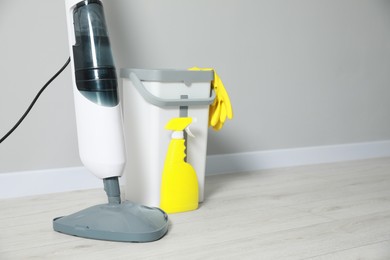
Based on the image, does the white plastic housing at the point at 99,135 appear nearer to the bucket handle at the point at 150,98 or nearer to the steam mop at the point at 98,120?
the steam mop at the point at 98,120

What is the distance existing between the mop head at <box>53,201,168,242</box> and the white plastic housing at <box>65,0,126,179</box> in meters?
0.09

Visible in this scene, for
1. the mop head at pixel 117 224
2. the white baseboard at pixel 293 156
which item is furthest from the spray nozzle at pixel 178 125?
the white baseboard at pixel 293 156

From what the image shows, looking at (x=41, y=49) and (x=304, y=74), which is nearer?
(x=41, y=49)

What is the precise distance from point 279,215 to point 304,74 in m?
0.87

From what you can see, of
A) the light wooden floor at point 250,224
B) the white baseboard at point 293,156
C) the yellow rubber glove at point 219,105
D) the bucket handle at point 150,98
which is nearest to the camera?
the light wooden floor at point 250,224

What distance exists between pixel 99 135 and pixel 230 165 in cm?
85

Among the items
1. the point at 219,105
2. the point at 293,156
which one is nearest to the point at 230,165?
the point at 293,156

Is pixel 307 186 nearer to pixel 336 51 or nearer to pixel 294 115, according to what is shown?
pixel 294 115

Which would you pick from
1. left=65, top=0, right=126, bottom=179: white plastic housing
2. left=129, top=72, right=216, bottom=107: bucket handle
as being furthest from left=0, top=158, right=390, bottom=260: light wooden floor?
left=129, top=72, right=216, bottom=107: bucket handle

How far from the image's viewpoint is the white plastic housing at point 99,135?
39.1 inches

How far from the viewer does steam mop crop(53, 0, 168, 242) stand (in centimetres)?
99

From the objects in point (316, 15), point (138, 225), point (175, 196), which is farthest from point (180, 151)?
point (316, 15)

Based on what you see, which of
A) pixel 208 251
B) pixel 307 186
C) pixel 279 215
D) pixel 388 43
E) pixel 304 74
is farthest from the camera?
pixel 388 43

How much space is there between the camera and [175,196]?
47.6 inches
